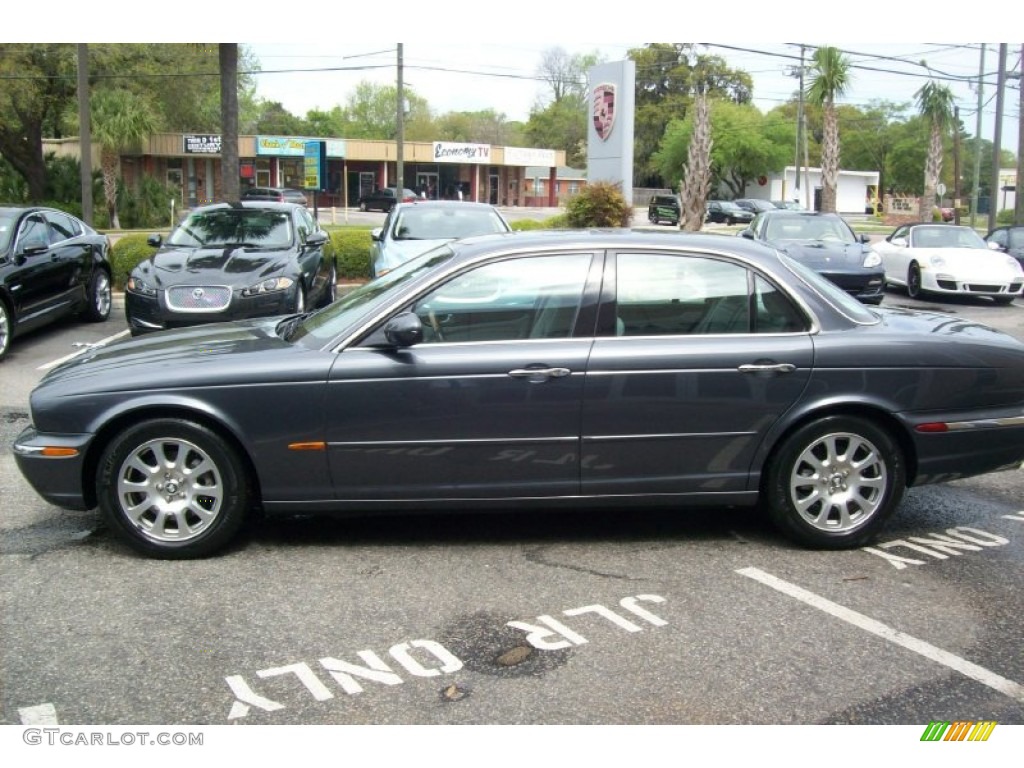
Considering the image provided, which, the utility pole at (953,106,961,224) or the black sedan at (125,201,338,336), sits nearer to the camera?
the black sedan at (125,201,338,336)

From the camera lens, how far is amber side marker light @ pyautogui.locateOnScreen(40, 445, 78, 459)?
4.68 metres

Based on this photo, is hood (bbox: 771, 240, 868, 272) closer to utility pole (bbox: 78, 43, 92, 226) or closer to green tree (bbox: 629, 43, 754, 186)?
utility pole (bbox: 78, 43, 92, 226)

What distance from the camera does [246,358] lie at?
479 cm

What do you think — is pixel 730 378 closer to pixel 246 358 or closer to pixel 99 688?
pixel 246 358

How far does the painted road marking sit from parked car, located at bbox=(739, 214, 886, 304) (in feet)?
35.9

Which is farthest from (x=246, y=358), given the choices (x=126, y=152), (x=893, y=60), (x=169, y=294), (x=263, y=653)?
(x=126, y=152)

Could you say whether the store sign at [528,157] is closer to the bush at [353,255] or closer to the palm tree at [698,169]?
the palm tree at [698,169]

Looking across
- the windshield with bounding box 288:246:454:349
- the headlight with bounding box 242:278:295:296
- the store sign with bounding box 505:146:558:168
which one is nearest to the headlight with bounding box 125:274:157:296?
the headlight with bounding box 242:278:295:296

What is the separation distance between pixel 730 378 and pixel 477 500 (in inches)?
53.5

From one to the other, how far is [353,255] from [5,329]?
6.90m

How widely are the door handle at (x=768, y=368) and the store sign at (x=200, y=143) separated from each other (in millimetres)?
50803

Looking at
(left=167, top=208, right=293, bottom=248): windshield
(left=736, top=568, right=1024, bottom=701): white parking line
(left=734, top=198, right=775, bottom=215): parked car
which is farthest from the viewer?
(left=734, top=198, right=775, bottom=215): parked car

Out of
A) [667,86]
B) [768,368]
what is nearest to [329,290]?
[768,368]

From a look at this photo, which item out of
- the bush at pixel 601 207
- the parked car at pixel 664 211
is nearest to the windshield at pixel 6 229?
the bush at pixel 601 207
